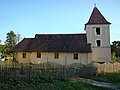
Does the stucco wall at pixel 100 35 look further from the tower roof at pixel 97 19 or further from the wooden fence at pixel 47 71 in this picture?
the wooden fence at pixel 47 71

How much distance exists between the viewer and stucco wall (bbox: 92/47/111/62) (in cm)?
4069

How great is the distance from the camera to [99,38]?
41.3m

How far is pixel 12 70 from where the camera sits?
1720 centimetres

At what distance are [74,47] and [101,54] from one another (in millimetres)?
5966

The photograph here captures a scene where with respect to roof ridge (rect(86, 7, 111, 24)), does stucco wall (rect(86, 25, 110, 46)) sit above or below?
below

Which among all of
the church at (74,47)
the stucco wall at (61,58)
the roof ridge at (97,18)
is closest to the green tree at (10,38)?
the church at (74,47)

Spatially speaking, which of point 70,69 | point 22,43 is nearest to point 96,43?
point 22,43

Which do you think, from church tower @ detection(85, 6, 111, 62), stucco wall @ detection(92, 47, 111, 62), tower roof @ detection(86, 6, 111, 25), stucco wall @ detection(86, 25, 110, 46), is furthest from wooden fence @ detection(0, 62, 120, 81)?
tower roof @ detection(86, 6, 111, 25)

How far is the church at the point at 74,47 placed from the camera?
39.2 metres

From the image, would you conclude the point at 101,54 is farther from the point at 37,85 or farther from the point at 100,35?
the point at 37,85

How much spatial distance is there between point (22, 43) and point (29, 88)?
1199 inches

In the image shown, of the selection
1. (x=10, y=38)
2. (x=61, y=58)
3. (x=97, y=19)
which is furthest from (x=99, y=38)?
(x=10, y=38)

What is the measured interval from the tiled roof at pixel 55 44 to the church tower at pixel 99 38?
66.5 inches

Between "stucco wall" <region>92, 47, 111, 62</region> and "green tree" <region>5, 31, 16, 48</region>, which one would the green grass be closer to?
"stucco wall" <region>92, 47, 111, 62</region>
